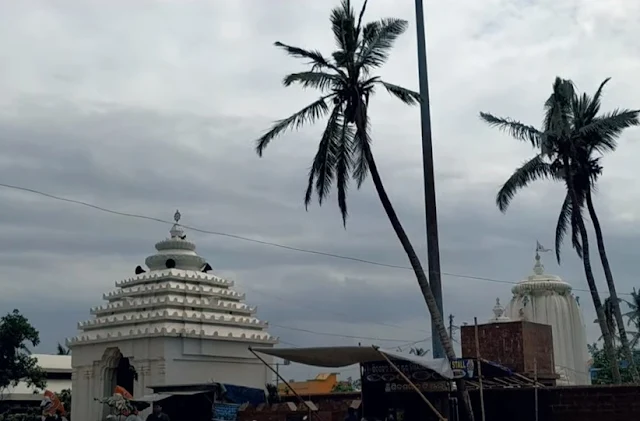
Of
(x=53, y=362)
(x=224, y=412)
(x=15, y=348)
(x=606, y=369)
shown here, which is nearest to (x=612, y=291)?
(x=606, y=369)

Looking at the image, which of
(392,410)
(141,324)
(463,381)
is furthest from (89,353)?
(463,381)

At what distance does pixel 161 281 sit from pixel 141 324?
6.17ft

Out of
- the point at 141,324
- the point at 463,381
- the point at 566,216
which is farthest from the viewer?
the point at 141,324

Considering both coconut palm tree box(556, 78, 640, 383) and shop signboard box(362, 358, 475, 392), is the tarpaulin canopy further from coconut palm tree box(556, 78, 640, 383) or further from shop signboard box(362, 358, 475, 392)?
coconut palm tree box(556, 78, 640, 383)

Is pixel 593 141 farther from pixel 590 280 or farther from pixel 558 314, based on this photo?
pixel 558 314

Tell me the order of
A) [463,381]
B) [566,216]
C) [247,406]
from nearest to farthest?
[463,381] < [247,406] < [566,216]

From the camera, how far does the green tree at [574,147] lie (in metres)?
23.6

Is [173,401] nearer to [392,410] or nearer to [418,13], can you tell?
[392,410]

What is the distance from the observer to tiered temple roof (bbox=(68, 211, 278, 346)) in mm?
28062

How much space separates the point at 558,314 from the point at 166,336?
17288 millimetres

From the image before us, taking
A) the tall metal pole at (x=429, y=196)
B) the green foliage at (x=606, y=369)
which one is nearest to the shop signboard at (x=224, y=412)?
the tall metal pole at (x=429, y=196)

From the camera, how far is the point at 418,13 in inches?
833

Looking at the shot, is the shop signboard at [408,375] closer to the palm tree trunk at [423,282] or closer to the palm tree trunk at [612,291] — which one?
the palm tree trunk at [423,282]

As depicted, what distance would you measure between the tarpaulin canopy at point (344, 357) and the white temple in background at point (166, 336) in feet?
29.6
